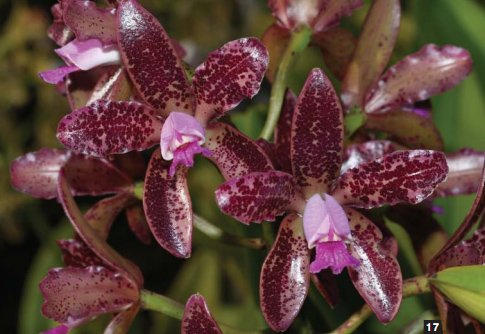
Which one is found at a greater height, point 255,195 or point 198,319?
point 255,195

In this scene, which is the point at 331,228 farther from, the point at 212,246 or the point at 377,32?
the point at 212,246

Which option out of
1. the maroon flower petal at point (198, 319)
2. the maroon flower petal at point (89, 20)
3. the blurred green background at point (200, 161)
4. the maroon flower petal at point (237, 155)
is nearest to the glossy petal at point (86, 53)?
the maroon flower petal at point (89, 20)

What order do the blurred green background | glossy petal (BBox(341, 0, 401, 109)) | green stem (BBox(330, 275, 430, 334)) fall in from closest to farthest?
green stem (BBox(330, 275, 430, 334)), glossy petal (BBox(341, 0, 401, 109)), the blurred green background

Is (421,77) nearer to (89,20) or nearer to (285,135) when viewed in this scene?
(285,135)

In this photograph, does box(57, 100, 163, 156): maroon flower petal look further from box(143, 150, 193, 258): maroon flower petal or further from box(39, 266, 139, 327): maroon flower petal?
box(39, 266, 139, 327): maroon flower petal

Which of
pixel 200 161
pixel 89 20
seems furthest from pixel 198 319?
pixel 200 161

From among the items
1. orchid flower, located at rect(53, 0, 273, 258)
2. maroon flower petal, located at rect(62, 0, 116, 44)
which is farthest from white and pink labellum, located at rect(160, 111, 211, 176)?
maroon flower petal, located at rect(62, 0, 116, 44)
